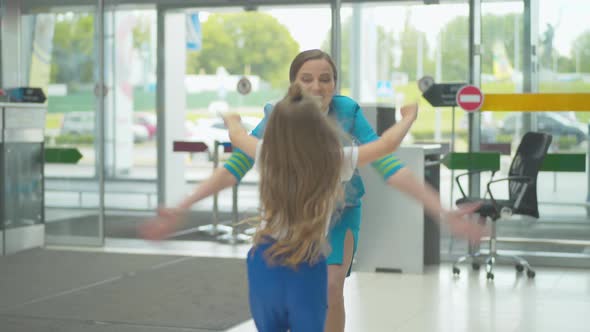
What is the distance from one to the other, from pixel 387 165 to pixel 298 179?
44cm

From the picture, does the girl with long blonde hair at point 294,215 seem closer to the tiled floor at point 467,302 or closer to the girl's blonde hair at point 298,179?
the girl's blonde hair at point 298,179

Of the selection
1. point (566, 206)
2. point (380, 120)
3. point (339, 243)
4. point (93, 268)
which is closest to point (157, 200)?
point (93, 268)

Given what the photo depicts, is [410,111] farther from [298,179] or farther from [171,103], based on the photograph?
[171,103]

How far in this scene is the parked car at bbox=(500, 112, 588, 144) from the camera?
7961 millimetres

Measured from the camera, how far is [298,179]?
245 centimetres

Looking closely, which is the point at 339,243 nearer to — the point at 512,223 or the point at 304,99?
the point at 304,99

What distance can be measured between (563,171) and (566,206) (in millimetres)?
337

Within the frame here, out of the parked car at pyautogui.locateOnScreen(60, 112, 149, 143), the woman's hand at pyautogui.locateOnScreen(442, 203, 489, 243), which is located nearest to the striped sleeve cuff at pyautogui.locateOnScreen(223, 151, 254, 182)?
the woman's hand at pyautogui.locateOnScreen(442, 203, 489, 243)

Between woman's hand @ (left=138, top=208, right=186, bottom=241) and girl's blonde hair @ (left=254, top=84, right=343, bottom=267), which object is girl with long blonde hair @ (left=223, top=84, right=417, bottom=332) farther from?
woman's hand @ (left=138, top=208, right=186, bottom=241)

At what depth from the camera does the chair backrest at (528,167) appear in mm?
7270

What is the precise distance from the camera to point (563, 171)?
7.98 metres

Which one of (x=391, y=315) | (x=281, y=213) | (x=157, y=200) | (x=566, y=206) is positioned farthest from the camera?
(x=157, y=200)

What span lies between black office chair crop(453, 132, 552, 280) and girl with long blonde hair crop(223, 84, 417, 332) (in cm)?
485

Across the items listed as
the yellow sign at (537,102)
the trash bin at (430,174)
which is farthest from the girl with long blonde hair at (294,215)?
the yellow sign at (537,102)
